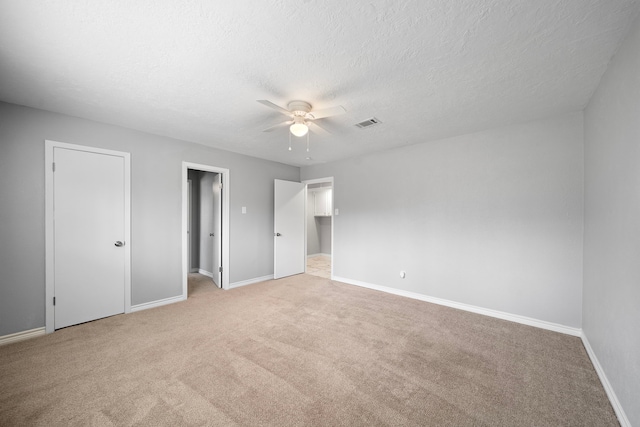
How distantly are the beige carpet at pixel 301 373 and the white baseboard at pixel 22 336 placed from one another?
10 centimetres

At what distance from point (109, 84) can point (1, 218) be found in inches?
72.4

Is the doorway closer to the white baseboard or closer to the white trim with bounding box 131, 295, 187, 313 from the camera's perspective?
the white trim with bounding box 131, 295, 187, 313

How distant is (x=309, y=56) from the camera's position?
1.86 m

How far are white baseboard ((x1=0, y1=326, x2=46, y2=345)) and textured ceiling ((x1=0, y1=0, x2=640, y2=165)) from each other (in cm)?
241

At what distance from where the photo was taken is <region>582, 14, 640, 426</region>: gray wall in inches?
59.9

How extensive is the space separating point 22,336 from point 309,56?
4.00 metres

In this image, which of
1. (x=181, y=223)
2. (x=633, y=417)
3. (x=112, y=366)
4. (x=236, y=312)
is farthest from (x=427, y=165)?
(x=112, y=366)

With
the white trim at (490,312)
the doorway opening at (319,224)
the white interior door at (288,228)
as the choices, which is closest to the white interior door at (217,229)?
the white interior door at (288,228)

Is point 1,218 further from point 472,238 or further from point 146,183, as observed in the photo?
point 472,238

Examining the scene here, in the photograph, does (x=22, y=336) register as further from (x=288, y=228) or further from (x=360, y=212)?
(x=360, y=212)

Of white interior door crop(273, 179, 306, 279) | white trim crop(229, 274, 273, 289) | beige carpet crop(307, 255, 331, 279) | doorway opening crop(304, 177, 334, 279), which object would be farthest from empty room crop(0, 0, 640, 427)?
doorway opening crop(304, 177, 334, 279)

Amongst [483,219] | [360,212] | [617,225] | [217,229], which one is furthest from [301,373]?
[217,229]

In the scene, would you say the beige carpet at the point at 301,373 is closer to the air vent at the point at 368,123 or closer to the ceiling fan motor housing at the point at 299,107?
the ceiling fan motor housing at the point at 299,107

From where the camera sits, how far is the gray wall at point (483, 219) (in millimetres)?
2855
